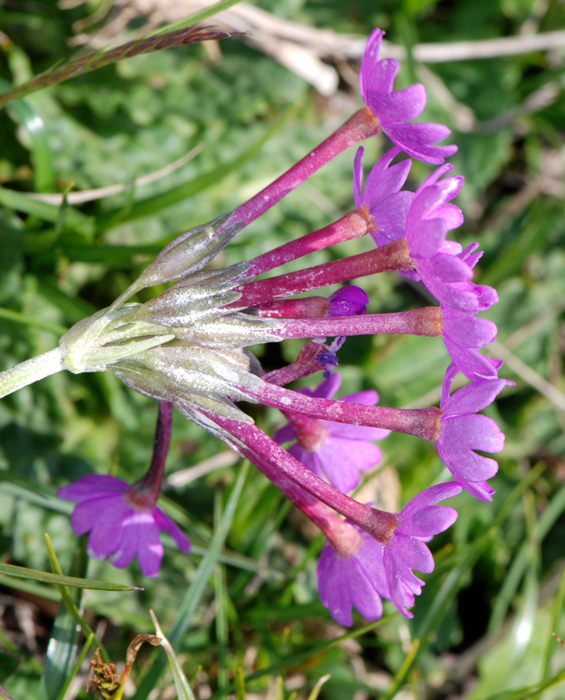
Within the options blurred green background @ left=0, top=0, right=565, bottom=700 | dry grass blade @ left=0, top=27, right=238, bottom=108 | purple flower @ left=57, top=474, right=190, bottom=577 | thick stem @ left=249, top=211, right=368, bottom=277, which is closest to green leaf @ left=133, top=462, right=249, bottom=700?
blurred green background @ left=0, top=0, right=565, bottom=700

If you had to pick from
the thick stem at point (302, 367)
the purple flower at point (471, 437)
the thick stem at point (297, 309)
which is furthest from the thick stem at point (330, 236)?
the purple flower at point (471, 437)

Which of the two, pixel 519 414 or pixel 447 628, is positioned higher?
pixel 519 414

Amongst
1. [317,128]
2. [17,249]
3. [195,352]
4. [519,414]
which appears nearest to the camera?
[195,352]

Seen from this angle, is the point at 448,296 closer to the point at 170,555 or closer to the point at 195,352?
the point at 195,352

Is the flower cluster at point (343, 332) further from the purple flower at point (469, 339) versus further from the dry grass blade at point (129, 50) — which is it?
the dry grass blade at point (129, 50)

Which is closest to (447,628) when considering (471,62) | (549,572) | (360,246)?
(549,572)

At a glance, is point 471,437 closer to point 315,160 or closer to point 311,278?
point 311,278

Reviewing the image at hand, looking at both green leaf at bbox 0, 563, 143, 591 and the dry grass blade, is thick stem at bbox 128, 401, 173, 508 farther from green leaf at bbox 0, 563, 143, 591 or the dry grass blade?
the dry grass blade
